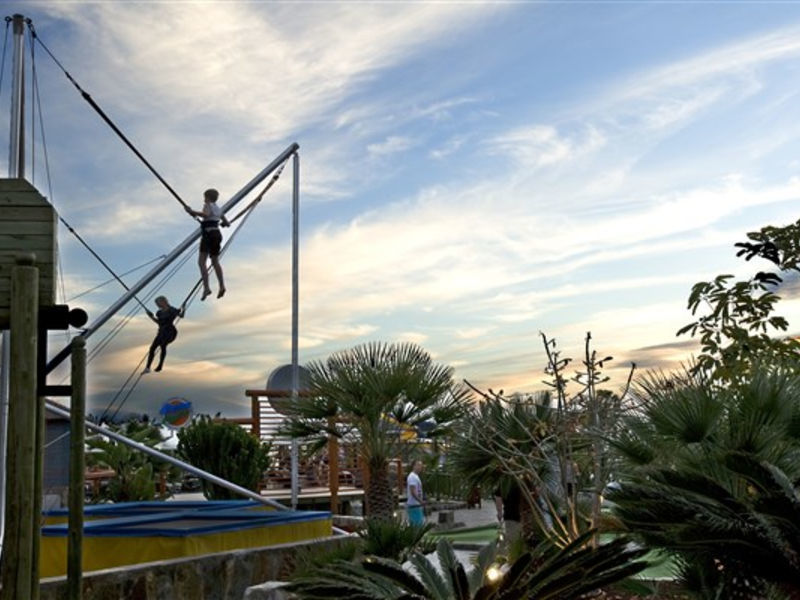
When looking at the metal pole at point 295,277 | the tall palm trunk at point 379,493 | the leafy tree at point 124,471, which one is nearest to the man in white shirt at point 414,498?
the metal pole at point 295,277

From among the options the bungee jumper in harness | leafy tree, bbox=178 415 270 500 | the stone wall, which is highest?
the bungee jumper in harness

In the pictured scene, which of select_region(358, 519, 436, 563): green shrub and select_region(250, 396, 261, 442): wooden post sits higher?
select_region(250, 396, 261, 442): wooden post

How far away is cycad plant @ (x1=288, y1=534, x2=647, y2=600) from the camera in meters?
6.81

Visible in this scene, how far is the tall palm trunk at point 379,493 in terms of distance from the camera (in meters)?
13.4

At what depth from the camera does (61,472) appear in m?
26.6

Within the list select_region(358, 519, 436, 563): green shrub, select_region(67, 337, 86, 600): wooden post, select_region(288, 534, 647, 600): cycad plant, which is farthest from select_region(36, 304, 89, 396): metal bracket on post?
select_region(358, 519, 436, 563): green shrub

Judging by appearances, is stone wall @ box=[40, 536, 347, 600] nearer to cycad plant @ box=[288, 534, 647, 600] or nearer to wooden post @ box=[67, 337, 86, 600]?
wooden post @ box=[67, 337, 86, 600]

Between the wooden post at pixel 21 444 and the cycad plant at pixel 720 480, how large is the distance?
171 inches

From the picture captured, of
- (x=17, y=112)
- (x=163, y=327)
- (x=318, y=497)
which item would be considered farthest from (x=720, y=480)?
(x=318, y=497)

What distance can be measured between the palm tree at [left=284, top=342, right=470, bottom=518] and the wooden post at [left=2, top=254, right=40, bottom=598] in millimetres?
6662

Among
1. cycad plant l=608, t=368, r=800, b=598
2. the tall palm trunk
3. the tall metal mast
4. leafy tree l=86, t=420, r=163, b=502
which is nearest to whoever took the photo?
cycad plant l=608, t=368, r=800, b=598

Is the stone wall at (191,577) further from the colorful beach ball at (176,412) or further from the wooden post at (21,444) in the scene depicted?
the colorful beach ball at (176,412)

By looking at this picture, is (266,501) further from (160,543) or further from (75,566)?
(75,566)

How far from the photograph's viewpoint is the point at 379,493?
13.4m
